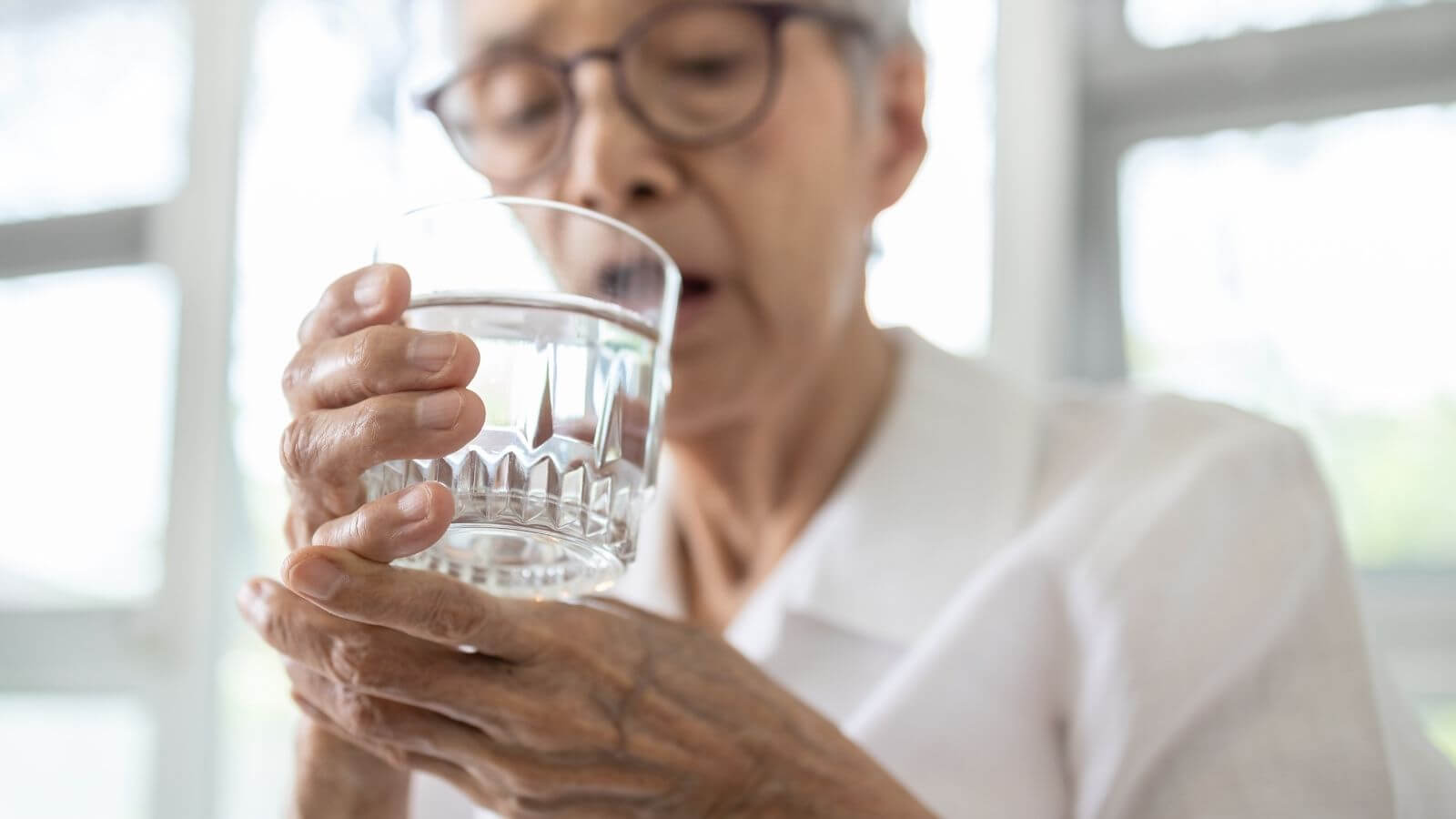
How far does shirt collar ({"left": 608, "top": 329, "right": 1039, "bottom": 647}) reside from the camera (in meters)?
1.08

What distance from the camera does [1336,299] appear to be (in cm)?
187

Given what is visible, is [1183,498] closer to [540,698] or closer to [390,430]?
[540,698]

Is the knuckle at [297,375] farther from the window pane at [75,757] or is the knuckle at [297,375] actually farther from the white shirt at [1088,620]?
the window pane at [75,757]

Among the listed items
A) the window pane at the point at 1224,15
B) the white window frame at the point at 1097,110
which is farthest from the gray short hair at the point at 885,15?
the window pane at the point at 1224,15

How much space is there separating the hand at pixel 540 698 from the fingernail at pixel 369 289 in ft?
0.32

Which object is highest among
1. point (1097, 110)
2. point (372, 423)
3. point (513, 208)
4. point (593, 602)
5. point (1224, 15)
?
point (1224, 15)

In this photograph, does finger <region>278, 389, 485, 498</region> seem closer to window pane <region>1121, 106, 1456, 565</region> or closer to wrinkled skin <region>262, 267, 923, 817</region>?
wrinkled skin <region>262, 267, 923, 817</region>

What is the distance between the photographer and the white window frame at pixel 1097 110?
6.30ft

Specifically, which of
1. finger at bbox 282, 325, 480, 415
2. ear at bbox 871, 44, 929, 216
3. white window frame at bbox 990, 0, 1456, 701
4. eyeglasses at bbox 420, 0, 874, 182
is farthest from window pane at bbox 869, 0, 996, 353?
finger at bbox 282, 325, 480, 415

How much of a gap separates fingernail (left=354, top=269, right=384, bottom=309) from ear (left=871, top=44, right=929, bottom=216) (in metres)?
0.73

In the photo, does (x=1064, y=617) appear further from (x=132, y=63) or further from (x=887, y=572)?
(x=132, y=63)

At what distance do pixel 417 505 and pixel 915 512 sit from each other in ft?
2.27

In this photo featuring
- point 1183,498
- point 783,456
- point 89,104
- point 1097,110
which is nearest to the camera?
point 1183,498

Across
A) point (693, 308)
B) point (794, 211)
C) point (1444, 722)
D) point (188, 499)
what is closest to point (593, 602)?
point (693, 308)
